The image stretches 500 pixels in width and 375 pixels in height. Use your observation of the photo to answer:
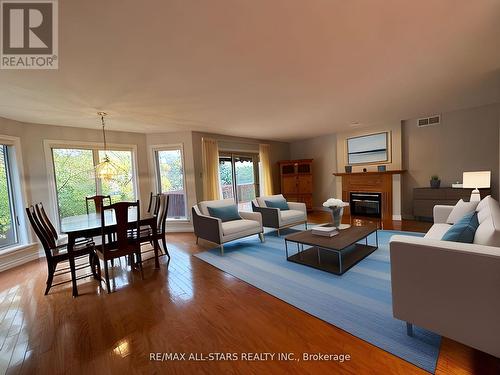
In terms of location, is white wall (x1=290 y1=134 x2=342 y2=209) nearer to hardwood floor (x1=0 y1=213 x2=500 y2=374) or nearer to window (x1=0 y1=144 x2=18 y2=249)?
hardwood floor (x1=0 y1=213 x2=500 y2=374)

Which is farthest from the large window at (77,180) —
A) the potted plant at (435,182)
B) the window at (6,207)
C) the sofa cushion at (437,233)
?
the potted plant at (435,182)

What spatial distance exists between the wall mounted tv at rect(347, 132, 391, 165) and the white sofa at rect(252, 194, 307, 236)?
2.49 meters

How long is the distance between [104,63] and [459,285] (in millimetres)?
3225

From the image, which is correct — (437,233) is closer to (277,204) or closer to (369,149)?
(277,204)

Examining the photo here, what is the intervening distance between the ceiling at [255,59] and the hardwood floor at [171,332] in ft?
7.77

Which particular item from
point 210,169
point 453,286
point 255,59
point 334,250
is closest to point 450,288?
point 453,286

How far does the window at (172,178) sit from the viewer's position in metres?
5.31

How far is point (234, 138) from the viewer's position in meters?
6.18

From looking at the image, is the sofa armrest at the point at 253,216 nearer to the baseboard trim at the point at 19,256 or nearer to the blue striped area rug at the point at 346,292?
the blue striped area rug at the point at 346,292

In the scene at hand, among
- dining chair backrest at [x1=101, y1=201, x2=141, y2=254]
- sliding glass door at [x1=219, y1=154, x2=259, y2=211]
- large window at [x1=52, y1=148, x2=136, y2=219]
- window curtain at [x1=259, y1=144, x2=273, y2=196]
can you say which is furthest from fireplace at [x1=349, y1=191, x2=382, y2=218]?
large window at [x1=52, y1=148, x2=136, y2=219]

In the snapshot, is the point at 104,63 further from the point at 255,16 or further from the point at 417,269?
the point at 417,269

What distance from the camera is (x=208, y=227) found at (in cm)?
374

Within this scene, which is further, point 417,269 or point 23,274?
point 23,274

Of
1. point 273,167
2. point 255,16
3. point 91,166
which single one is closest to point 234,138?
point 273,167
